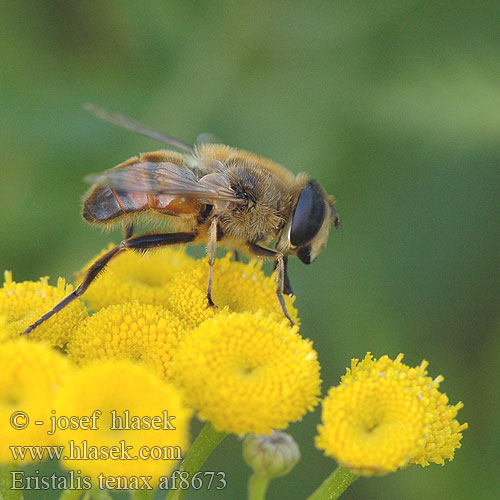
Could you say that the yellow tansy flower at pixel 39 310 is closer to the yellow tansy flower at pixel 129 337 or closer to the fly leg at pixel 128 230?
the yellow tansy flower at pixel 129 337

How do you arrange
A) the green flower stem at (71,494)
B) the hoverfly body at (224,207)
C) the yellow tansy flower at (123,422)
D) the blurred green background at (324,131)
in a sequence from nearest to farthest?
1. the yellow tansy flower at (123,422)
2. the green flower stem at (71,494)
3. the hoverfly body at (224,207)
4. the blurred green background at (324,131)


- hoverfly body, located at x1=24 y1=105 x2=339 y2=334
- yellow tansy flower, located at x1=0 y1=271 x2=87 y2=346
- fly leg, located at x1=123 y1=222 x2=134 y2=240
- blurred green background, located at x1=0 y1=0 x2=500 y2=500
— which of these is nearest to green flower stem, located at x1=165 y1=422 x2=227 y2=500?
yellow tansy flower, located at x1=0 y1=271 x2=87 y2=346

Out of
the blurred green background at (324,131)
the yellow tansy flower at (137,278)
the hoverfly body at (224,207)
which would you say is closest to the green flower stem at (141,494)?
the yellow tansy flower at (137,278)

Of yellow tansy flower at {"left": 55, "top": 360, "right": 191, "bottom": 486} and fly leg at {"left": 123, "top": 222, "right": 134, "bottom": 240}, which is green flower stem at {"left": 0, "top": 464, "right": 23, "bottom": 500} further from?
fly leg at {"left": 123, "top": 222, "right": 134, "bottom": 240}

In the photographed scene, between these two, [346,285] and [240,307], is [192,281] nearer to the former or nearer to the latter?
[240,307]

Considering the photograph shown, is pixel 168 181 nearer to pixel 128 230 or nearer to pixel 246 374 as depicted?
pixel 128 230

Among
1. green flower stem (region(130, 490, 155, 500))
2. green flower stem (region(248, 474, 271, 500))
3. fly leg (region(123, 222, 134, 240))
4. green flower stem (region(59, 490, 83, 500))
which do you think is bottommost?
green flower stem (region(59, 490, 83, 500))

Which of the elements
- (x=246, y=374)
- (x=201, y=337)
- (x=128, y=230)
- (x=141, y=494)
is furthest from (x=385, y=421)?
(x=128, y=230)
